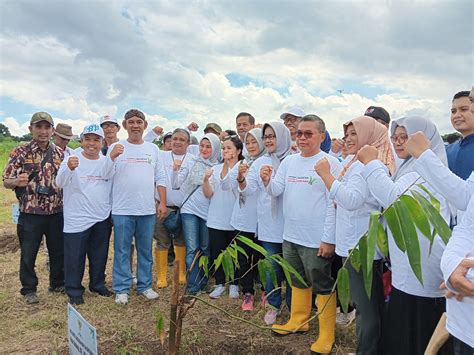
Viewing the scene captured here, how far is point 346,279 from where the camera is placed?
170 centimetres

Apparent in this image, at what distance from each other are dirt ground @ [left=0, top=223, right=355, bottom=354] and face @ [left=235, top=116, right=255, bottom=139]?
2.01 meters

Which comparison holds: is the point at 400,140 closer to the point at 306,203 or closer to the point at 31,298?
Result: the point at 306,203

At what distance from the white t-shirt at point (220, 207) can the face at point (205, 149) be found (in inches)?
14.9

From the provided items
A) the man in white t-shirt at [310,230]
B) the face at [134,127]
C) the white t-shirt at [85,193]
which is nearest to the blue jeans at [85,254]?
the white t-shirt at [85,193]

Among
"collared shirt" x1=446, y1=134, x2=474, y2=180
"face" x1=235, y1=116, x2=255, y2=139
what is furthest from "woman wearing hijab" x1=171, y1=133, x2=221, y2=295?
"collared shirt" x1=446, y1=134, x2=474, y2=180

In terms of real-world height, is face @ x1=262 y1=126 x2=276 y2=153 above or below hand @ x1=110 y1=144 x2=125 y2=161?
above

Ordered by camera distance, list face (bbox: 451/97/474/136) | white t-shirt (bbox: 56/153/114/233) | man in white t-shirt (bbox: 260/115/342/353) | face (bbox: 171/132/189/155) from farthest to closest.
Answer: face (bbox: 171/132/189/155) → white t-shirt (bbox: 56/153/114/233) → man in white t-shirt (bbox: 260/115/342/353) → face (bbox: 451/97/474/136)

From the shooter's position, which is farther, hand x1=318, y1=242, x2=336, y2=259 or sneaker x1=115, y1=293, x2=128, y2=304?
sneaker x1=115, y1=293, x2=128, y2=304

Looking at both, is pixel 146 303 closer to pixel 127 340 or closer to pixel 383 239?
pixel 127 340

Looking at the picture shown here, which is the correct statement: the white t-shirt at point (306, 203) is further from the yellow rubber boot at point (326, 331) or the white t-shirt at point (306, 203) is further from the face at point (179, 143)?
the face at point (179, 143)

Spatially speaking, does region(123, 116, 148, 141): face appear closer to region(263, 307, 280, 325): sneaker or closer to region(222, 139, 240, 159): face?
region(222, 139, 240, 159): face

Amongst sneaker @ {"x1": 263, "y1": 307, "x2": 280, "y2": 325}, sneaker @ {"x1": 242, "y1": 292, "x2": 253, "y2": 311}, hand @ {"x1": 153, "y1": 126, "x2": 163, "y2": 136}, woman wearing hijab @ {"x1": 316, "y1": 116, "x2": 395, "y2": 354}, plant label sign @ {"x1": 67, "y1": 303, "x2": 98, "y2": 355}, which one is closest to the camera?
plant label sign @ {"x1": 67, "y1": 303, "x2": 98, "y2": 355}

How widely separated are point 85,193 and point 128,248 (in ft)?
2.52

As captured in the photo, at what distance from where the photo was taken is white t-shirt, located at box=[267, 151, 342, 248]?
343cm
